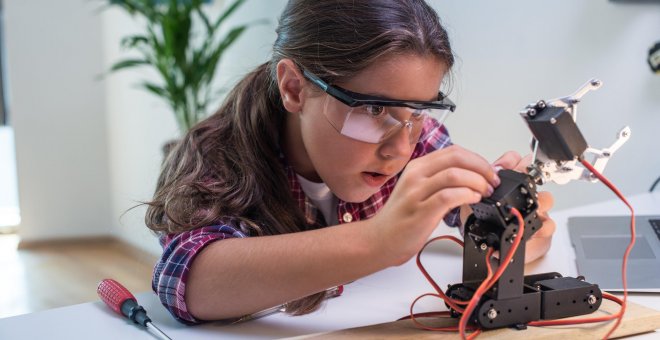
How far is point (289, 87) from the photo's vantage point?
4.04 feet

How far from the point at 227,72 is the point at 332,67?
2.44 m

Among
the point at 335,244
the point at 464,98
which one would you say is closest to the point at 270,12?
the point at 464,98

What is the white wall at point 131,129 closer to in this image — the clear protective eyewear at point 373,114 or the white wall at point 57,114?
the white wall at point 57,114

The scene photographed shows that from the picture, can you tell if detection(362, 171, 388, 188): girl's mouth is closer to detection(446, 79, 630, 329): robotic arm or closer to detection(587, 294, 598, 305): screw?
detection(446, 79, 630, 329): robotic arm

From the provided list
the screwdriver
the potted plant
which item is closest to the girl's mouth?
the screwdriver

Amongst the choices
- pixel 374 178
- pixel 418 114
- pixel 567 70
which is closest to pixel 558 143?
pixel 418 114

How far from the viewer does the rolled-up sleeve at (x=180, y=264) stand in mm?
1033

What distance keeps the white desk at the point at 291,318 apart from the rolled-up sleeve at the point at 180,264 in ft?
0.10

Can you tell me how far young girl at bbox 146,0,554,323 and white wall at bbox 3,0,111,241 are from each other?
10.8 feet

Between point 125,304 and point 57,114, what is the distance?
11.9 ft

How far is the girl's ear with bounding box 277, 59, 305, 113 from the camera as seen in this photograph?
121cm

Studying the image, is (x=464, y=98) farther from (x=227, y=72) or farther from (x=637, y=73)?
(x=227, y=72)

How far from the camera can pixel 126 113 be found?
434 cm

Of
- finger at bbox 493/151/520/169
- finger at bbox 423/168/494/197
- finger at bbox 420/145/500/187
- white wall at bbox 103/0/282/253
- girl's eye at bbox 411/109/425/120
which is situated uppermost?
girl's eye at bbox 411/109/425/120
